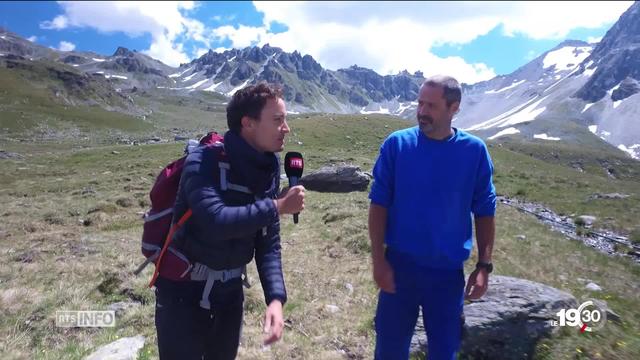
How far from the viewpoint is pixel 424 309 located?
4918 mm

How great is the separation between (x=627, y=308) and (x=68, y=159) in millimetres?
46034

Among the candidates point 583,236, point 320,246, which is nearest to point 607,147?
point 583,236

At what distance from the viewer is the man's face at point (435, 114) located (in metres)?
4.84

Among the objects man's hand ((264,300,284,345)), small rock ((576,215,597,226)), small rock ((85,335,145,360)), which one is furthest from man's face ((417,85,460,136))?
small rock ((576,215,597,226))

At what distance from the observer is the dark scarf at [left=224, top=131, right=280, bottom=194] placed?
3764mm

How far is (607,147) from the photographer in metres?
171

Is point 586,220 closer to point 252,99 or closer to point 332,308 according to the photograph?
point 332,308

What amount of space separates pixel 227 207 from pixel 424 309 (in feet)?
8.26

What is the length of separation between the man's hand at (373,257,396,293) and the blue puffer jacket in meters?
1.26

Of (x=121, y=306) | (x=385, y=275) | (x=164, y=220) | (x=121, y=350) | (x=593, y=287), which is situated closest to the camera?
(x=164, y=220)

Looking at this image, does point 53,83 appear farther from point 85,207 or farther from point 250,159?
point 250,159

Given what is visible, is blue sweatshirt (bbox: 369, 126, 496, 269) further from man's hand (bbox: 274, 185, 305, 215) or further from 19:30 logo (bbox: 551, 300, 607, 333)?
Answer: 19:30 logo (bbox: 551, 300, 607, 333)

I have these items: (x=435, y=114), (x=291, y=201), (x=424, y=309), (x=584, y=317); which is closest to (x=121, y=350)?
(x=424, y=309)

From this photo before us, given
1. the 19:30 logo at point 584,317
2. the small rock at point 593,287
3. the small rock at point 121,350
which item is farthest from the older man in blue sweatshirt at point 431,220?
the small rock at point 593,287
